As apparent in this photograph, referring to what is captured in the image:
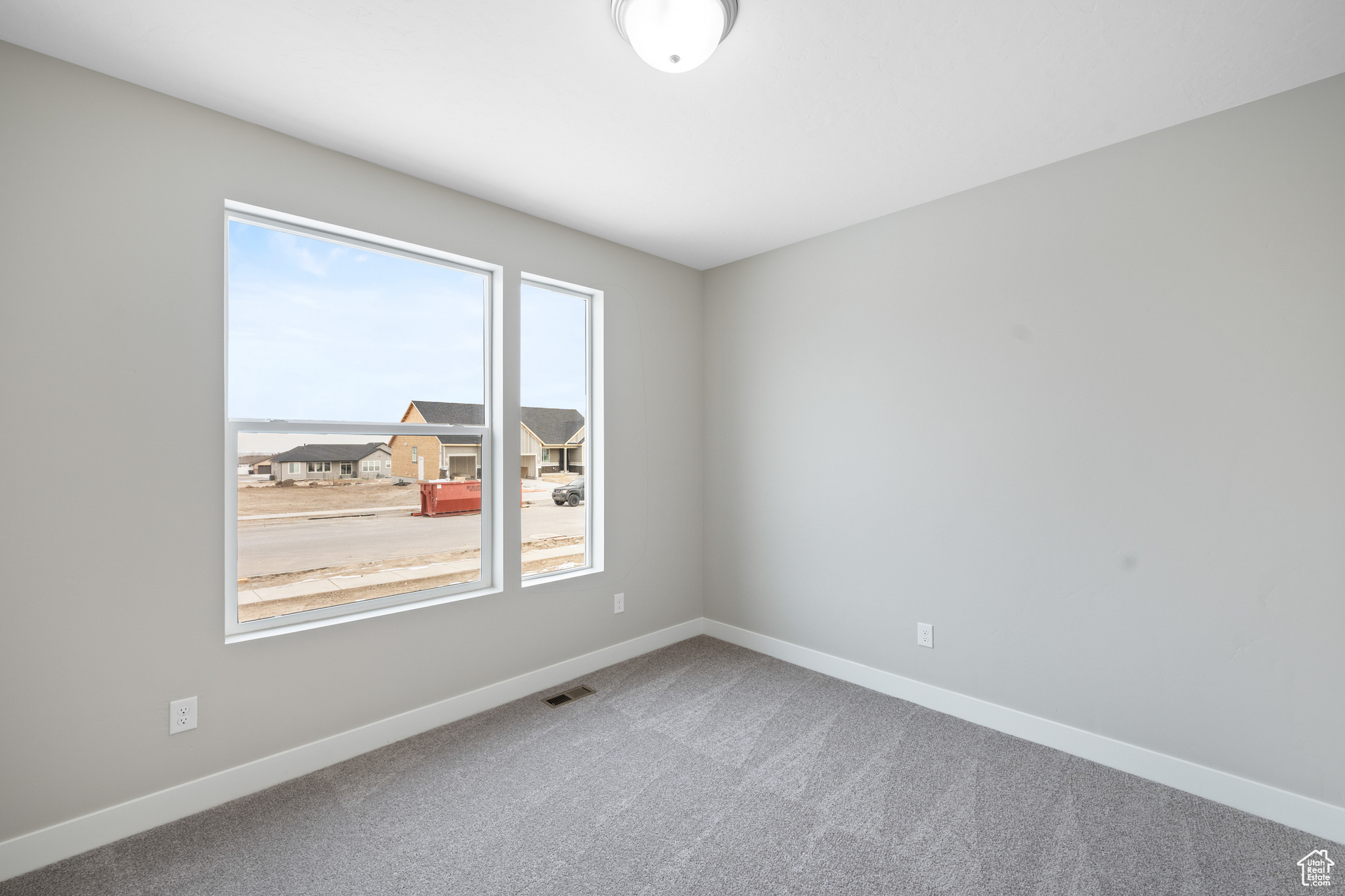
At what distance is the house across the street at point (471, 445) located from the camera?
277 centimetres

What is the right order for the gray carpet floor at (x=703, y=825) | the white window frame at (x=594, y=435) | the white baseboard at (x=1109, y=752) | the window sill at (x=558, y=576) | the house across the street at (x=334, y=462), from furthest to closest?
the white window frame at (x=594, y=435) < the window sill at (x=558, y=576) < the house across the street at (x=334, y=462) < the white baseboard at (x=1109, y=752) < the gray carpet floor at (x=703, y=825)

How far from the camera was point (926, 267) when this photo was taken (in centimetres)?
294

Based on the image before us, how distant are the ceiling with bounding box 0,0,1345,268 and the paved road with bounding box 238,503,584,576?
1599 mm

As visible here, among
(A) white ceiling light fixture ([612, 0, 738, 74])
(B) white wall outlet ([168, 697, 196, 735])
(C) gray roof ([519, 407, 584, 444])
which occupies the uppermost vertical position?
(A) white ceiling light fixture ([612, 0, 738, 74])

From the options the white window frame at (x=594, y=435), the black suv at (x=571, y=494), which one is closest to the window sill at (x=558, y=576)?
the white window frame at (x=594, y=435)

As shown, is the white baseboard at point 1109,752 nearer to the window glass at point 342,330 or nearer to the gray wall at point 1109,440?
the gray wall at point 1109,440

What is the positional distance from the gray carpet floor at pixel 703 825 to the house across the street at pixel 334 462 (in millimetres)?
1201

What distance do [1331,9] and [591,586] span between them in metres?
3.58

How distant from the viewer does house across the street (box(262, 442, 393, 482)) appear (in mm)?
2398

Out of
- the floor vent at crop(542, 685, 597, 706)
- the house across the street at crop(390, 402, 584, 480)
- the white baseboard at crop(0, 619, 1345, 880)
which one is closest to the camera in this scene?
the white baseboard at crop(0, 619, 1345, 880)

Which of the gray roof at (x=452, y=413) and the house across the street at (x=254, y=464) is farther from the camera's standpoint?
the gray roof at (x=452, y=413)

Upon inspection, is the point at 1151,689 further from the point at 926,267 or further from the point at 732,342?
the point at 732,342

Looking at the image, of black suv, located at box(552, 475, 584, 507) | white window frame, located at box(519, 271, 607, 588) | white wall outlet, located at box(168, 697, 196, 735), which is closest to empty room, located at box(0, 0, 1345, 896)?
white wall outlet, located at box(168, 697, 196, 735)

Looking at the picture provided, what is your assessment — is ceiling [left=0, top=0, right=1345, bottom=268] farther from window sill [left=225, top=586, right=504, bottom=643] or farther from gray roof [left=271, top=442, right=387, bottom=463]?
window sill [left=225, top=586, right=504, bottom=643]
